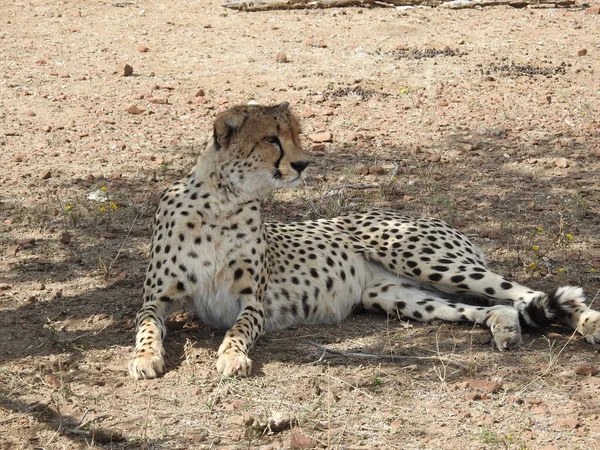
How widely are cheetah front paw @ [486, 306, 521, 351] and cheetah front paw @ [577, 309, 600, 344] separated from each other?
0.30 metres

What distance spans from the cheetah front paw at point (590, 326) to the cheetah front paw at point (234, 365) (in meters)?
1.61

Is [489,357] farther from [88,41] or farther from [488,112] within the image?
[88,41]

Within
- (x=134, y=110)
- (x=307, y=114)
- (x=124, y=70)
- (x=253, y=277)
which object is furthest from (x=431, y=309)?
(x=124, y=70)

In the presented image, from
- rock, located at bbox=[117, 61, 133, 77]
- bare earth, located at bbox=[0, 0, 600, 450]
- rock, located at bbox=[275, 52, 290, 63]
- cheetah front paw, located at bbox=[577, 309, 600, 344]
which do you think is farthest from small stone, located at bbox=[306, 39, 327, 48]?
cheetah front paw, located at bbox=[577, 309, 600, 344]

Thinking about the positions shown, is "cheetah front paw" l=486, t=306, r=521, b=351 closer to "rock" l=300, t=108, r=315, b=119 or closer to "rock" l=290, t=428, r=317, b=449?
"rock" l=290, t=428, r=317, b=449

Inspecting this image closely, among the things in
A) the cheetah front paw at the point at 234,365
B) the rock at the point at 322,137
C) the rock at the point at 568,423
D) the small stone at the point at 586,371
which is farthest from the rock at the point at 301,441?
the rock at the point at 322,137

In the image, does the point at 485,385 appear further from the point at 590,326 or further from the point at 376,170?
the point at 376,170

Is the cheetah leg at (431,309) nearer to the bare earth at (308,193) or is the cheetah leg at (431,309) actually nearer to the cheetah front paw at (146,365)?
the bare earth at (308,193)

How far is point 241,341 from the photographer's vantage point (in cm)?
439

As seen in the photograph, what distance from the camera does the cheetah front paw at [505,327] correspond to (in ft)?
14.9

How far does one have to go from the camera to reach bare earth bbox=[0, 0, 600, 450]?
12.5ft

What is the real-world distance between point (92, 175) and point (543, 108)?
3.93 metres

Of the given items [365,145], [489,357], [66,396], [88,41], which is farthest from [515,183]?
[88,41]

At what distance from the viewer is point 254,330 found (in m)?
4.56
